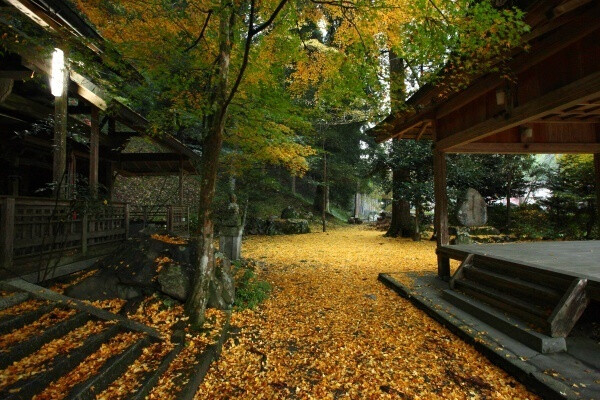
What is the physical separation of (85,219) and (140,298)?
8.36 feet

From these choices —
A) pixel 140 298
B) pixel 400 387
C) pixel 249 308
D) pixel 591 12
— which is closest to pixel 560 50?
pixel 591 12

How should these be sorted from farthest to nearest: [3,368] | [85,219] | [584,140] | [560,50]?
[584,140] < [85,219] < [560,50] < [3,368]

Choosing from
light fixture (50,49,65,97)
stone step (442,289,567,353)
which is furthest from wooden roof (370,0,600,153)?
light fixture (50,49,65,97)

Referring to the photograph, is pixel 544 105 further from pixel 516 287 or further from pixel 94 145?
pixel 94 145

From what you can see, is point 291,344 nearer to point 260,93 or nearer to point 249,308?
point 249,308

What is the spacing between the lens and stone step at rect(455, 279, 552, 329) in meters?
3.99

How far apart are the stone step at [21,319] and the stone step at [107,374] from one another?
1.36 meters

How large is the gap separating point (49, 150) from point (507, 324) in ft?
46.6

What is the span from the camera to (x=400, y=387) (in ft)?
10.8

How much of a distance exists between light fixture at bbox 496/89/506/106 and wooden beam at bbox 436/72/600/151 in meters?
0.30

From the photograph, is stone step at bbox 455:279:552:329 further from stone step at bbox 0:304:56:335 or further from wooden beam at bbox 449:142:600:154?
stone step at bbox 0:304:56:335

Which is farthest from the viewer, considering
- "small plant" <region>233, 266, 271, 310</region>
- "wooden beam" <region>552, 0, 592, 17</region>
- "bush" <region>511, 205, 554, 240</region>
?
"bush" <region>511, 205, 554, 240</region>

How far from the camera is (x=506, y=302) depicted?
15.1 ft

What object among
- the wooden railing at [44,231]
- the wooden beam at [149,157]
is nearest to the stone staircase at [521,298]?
the wooden railing at [44,231]
